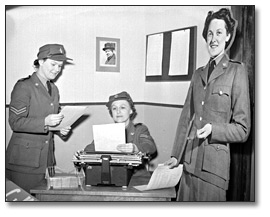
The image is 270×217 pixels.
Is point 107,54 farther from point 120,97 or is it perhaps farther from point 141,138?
point 141,138

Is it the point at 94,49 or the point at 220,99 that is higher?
the point at 94,49

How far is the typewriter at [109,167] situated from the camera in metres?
2.04

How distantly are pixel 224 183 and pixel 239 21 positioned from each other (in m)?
0.90

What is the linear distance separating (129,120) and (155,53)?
41 cm

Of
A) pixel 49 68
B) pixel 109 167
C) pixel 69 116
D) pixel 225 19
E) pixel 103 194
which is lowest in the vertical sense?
pixel 103 194

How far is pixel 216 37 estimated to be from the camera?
6.92 ft

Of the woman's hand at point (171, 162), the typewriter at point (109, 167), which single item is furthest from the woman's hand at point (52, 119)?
the woman's hand at point (171, 162)

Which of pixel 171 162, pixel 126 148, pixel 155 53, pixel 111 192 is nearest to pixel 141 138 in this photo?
pixel 126 148

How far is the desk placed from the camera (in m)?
2.01

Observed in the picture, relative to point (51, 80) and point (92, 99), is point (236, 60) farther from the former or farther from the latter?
point (51, 80)

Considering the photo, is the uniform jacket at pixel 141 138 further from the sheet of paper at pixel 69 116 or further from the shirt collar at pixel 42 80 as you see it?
the shirt collar at pixel 42 80

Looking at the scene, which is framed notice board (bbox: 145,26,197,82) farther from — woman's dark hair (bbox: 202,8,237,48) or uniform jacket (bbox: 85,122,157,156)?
uniform jacket (bbox: 85,122,157,156)

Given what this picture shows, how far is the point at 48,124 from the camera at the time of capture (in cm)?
215
